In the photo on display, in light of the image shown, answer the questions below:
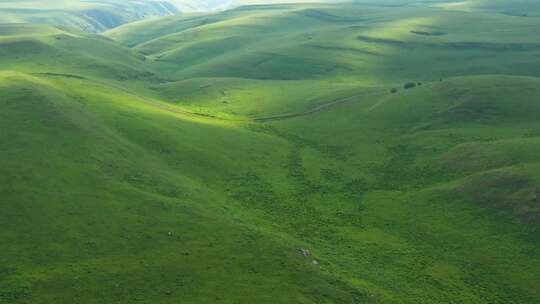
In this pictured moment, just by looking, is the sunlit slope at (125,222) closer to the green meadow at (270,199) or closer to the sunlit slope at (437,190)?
the green meadow at (270,199)

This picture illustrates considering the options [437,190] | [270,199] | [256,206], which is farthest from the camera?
[437,190]

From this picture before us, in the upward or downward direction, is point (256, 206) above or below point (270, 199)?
above

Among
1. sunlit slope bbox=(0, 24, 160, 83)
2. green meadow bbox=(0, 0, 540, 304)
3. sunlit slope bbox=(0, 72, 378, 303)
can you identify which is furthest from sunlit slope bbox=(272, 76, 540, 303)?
sunlit slope bbox=(0, 24, 160, 83)

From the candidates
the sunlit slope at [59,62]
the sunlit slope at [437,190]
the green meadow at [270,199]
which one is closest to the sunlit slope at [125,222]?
the green meadow at [270,199]

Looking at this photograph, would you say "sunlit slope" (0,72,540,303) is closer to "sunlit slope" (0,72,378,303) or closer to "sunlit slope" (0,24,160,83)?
"sunlit slope" (0,72,378,303)

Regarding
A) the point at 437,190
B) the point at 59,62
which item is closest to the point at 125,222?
the point at 437,190

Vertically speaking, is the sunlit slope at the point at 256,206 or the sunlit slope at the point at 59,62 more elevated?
the sunlit slope at the point at 59,62

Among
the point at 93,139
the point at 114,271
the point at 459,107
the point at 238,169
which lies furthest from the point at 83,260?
the point at 459,107

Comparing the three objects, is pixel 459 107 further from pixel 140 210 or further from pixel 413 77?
pixel 140 210

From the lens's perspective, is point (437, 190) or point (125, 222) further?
point (437, 190)

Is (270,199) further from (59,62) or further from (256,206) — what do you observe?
(59,62)

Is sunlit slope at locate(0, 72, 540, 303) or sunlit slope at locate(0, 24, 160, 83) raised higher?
sunlit slope at locate(0, 24, 160, 83)
